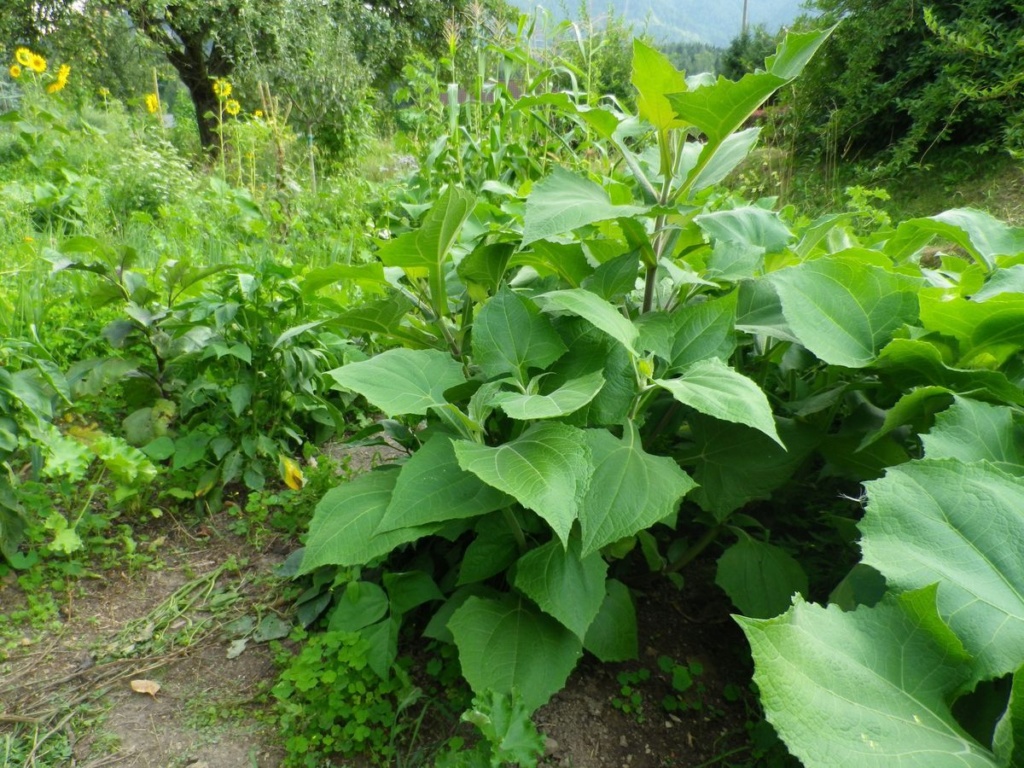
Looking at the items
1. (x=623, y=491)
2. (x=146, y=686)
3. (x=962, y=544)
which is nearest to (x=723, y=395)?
(x=623, y=491)

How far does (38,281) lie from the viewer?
287 cm

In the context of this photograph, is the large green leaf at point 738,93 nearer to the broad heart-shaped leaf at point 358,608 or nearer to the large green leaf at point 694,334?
the large green leaf at point 694,334

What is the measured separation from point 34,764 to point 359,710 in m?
0.67

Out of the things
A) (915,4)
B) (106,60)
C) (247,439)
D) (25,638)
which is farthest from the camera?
(106,60)

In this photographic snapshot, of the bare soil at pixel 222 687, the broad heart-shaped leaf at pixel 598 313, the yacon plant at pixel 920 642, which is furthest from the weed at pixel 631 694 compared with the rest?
the broad heart-shaped leaf at pixel 598 313

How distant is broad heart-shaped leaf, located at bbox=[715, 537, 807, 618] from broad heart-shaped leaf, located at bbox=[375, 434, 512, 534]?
0.57m

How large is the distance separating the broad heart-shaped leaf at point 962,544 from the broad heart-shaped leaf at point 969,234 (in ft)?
2.53

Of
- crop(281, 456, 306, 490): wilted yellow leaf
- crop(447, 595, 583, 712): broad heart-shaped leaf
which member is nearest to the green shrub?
crop(447, 595, 583, 712): broad heart-shaped leaf

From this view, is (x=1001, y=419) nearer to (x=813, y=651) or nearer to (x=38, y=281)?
(x=813, y=651)

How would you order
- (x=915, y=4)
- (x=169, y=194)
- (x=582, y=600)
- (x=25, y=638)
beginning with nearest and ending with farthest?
(x=582, y=600) → (x=25, y=638) → (x=169, y=194) → (x=915, y=4)

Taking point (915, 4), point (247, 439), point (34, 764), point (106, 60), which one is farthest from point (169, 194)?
point (106, 60)

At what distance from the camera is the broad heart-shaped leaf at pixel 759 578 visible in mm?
1366

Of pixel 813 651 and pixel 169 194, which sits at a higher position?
pixel 169 194

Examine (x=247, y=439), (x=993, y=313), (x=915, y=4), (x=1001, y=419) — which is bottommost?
(x=247, y=439)
